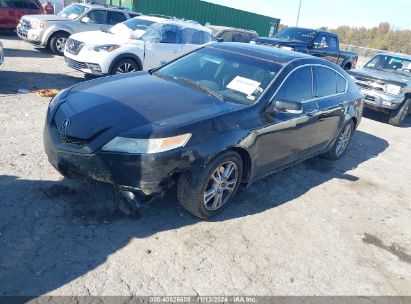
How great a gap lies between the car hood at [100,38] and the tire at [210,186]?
599 cm

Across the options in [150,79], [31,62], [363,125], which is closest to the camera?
[150,79]

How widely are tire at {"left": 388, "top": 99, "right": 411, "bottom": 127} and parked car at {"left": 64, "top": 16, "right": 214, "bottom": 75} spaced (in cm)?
555

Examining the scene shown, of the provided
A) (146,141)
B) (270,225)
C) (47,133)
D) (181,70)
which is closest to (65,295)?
(146,141)

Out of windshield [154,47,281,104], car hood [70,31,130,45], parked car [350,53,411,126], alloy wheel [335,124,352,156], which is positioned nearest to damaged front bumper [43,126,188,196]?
windshield [154,47,281,104]

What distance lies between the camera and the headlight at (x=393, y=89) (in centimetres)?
955

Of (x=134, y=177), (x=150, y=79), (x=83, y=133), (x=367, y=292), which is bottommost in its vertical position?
(x=367, y=292)

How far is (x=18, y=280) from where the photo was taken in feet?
9.10

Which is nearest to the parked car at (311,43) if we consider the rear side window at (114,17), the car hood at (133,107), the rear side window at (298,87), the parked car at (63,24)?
the rear side window at (114,17)

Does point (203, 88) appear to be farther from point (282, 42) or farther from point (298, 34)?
point (298, 34)

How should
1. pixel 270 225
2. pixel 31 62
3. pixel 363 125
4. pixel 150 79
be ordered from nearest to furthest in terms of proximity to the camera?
pixel 270 225 → pixel 150 79 → pixel 363 125 → pixel 31 62

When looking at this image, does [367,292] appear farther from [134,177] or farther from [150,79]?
[150,79]

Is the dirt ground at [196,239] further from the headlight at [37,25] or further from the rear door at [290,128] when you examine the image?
the headlight at [37,25]

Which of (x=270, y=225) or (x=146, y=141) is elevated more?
(x=146, y=141)

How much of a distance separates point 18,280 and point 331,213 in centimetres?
349
